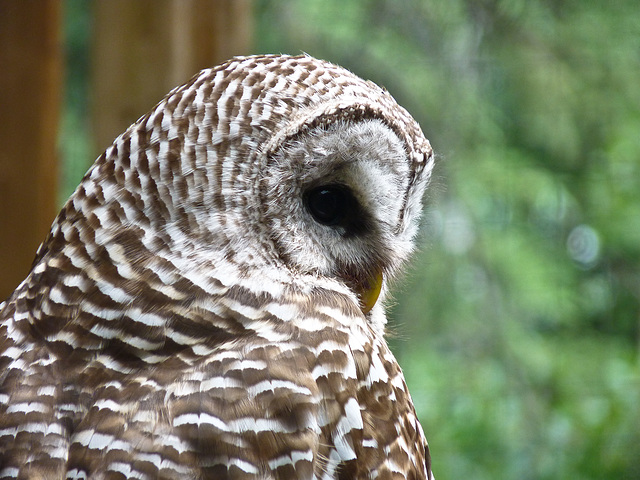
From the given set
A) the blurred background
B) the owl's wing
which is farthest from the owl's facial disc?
the blurred background

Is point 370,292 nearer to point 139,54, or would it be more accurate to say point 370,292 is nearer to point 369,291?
point 369,291

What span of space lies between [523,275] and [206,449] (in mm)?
2954

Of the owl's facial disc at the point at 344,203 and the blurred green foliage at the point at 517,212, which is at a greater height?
the owl's facial disc at the point at 344,203

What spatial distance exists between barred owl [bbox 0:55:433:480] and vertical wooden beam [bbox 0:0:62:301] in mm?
699

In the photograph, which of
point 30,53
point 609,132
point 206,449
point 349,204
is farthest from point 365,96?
point 609,132

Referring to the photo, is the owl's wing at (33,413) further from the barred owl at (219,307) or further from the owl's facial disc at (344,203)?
the owl's facial disc at (344,203)

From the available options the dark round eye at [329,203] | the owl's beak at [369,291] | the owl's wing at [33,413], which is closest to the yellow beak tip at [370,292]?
the owl's beak at [369,291]

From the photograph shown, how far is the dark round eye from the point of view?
52.2 inches

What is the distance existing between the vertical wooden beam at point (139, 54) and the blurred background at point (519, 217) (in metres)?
1.55

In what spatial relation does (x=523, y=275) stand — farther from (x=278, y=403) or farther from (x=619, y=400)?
(x=278, y=403)

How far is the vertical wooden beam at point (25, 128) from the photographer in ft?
6.47

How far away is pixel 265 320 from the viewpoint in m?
1.21

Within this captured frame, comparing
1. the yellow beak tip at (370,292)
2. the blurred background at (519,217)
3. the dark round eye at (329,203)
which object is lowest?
the blurred background at (519,217)

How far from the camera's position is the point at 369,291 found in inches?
57.4
